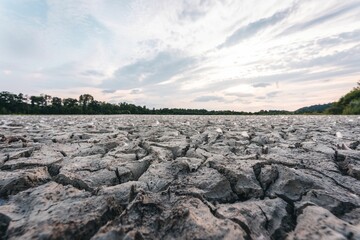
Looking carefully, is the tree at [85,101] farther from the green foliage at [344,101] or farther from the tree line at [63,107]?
the green foliage at [344,101]

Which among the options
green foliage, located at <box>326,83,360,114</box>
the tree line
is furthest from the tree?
green foliage, located at <box>326,83,360,114</box>

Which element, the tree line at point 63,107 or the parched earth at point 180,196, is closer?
the parched earth at point 180,196

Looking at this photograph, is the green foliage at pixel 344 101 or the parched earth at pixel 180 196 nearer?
the parched earth at pixel 180 196

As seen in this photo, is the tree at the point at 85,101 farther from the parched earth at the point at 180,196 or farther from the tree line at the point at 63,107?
the parched earth at the point at 180,196

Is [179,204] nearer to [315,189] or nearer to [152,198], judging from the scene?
[152,198]

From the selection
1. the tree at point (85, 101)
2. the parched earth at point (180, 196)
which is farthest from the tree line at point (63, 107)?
the parched earth at point (180, 196)

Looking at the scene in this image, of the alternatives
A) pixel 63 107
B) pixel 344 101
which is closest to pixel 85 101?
pixel 63 107

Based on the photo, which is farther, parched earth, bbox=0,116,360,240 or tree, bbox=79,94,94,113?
tree, bbox=79,94,94,113

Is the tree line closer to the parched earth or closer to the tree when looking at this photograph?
the tree

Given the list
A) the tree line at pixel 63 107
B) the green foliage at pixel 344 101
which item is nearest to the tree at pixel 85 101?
the tree line at pixel 63 107

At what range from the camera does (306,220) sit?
1.52 m

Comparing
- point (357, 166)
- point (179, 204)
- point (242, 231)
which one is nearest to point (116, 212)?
point (179, 204)

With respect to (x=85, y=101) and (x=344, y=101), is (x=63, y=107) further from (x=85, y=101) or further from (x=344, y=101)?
(x=344, y=101)

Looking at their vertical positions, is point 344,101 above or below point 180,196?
above
